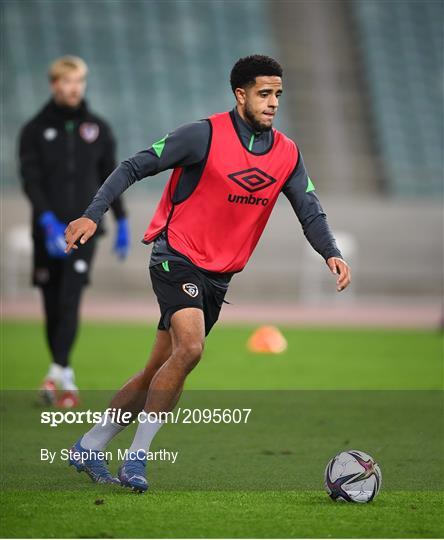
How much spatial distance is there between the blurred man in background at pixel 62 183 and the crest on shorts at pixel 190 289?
3676 millimetres

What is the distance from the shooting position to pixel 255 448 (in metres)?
7.68

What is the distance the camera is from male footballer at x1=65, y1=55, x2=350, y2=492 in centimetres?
624

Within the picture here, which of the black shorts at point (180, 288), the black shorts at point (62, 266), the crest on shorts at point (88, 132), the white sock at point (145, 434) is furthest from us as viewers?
the crest on shorts at point (88, 132)

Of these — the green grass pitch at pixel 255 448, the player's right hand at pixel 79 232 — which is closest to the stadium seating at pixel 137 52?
the green grass pitch at pixel 255 448

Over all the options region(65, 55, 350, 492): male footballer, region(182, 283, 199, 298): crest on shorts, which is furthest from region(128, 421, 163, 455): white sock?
region(182, 283, 199, 298): crest on shorts

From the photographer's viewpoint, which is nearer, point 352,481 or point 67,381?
point 352,481

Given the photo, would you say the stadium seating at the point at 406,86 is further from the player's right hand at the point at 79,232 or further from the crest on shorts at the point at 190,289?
the player's right hand at the point at 79,232

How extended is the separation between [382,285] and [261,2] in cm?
889

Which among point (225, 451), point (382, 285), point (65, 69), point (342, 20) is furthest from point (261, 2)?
point (225, 451)

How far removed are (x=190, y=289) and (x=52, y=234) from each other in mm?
3536

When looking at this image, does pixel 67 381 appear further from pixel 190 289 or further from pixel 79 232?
pixel 79 232

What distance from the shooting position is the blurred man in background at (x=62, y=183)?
9.84 metres

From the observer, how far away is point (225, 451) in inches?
297

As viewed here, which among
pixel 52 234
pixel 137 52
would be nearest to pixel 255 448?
pixel 52 234
